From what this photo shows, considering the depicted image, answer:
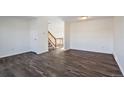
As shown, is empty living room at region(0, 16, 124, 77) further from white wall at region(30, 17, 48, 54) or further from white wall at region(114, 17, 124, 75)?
white wall at region(114, 17, 124, 75)

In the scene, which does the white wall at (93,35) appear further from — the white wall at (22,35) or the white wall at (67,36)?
the white wall at (22,35)

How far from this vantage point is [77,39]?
780 cm

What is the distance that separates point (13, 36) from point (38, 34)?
1.35m

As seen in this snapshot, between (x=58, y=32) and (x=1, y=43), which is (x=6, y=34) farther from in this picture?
(x=58, y=32)

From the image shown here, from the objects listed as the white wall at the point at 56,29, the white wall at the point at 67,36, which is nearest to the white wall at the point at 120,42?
the white wall at the point at 67,36

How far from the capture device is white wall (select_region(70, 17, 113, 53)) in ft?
20.4

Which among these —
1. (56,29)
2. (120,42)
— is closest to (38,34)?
(120,42)

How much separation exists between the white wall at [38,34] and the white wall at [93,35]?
2301 mm

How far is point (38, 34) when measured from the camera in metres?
6.27

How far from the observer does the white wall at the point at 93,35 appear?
6.20 metres

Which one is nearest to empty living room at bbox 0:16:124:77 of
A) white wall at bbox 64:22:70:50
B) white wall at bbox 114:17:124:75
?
white wall at bbox 64:22:70:50

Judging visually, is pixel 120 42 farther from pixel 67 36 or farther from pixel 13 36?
pixel 13 36

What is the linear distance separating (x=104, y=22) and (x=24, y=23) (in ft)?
15.5
